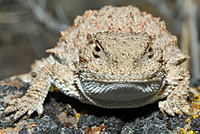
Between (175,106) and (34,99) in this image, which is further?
(34,99)

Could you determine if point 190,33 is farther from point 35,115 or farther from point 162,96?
point 35,115

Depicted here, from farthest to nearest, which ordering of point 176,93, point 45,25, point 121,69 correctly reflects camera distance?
point 45,25 → point 176,93 → point 121,69

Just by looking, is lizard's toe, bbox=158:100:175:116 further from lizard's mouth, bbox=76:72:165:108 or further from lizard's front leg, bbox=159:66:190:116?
lizard's mouth, bbox=76:72:165:108

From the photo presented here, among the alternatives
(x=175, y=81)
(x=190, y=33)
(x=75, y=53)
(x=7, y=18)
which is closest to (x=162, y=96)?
(x=175, y=81)

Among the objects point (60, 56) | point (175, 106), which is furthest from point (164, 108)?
point (60, 56)

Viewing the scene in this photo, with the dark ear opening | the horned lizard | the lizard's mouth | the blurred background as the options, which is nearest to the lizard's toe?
the horned lizard

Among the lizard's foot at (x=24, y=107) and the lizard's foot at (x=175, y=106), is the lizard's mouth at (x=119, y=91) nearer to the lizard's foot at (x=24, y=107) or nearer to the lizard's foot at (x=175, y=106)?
the lizard's foot at (x=175, y=106)

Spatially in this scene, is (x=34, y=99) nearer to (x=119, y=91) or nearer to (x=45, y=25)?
(x=119, y=91)
